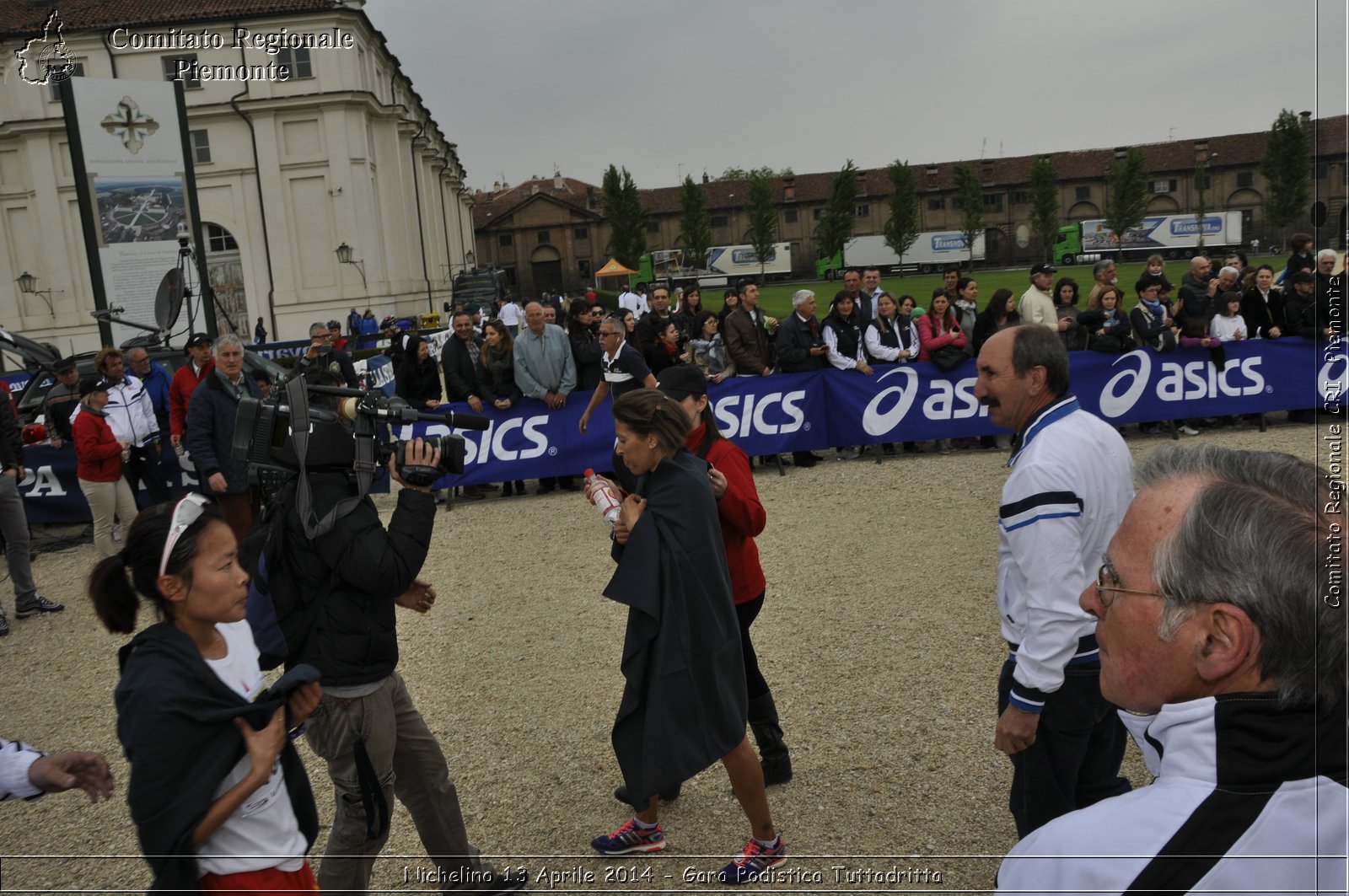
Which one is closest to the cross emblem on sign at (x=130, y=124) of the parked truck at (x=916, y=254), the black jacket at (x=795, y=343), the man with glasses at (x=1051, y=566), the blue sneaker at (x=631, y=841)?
the black jacket at (x=795, y=343)

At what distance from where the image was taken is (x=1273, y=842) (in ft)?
3.78

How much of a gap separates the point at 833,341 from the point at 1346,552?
10.7 m

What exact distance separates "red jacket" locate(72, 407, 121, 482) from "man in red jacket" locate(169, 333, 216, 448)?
716 millimetres

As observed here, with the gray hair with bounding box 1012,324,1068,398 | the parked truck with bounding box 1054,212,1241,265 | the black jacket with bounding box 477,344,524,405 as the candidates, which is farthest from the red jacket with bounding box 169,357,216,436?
the parked truck with bounding box 1054,212,1241,265

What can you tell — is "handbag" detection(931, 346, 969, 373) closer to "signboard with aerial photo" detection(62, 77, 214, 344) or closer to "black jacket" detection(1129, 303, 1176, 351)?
"black jacket" detection(1129, 303, 1176, 351)

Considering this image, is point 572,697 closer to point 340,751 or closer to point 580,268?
point 340,751

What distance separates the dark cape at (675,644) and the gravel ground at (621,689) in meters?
0.64

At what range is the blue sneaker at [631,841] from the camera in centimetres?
388

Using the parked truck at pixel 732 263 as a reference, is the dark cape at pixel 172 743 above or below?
below

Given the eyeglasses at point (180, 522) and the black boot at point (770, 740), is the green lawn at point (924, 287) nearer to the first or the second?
the black boot at point (770, 740)

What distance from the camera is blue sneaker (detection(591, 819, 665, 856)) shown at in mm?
3875

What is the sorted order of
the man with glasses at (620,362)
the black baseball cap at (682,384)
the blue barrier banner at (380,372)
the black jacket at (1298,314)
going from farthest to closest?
1. the blue barrier banner at (380,372)
2. the black jacket at (1298,314)
3. the man with glasses at (620,362)
4. the black baseball cap at (682,384)

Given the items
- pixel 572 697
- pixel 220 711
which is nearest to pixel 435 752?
pixel 220 711

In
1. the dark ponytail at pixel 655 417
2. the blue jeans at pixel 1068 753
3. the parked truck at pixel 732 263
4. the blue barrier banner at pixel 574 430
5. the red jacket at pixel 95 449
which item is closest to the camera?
the blue jeans at pixel 1068 753
